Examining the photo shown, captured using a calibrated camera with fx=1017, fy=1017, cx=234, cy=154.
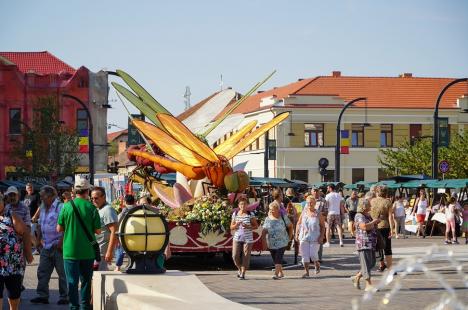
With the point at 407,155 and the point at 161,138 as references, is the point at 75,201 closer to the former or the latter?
the point at 161,138

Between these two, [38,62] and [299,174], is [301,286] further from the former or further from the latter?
[38,62]

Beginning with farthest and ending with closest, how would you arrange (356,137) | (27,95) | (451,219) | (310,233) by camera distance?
1. (356,137)
2. (27,95)
3. (451,219)
4. (310,233)

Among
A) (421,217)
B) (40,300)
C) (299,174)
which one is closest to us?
(40,300)

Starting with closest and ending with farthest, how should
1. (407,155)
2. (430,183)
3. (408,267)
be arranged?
(408,267)
(430,183)
(407,155)

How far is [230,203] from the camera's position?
21.0m

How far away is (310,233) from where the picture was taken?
1831 centimetres

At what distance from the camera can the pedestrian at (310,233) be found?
18.2 m

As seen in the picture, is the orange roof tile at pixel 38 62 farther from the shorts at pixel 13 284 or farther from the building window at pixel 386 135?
the shorts at pixel 13 284

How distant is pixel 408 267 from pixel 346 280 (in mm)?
13713

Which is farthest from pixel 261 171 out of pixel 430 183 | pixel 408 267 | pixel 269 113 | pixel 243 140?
pixel 408 267

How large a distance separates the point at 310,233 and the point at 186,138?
5.09m

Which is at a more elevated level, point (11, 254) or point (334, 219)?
point (11, 254)

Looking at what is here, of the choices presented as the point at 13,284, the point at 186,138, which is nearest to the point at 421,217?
the point at 186,138

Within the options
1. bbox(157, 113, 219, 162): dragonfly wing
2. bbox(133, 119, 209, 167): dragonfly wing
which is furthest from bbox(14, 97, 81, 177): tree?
bbox(157, 113, 219, 162): dragonfly wing
